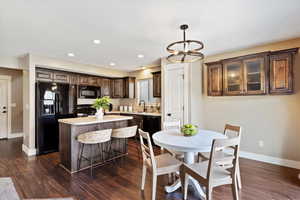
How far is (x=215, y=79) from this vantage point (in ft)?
12.7

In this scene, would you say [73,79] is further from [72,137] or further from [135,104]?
[72,137]

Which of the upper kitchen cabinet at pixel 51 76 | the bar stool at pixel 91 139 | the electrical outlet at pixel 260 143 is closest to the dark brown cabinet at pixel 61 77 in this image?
the upper kitchen cabinet at pixel 51 76

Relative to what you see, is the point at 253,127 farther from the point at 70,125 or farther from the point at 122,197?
the point at 70,125

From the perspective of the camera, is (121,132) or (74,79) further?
(74,79)

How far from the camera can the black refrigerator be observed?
393 cm

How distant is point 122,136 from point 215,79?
2509 millimetres

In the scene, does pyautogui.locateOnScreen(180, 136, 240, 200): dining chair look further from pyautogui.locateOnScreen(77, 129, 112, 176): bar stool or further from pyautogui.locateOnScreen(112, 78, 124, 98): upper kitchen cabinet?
pyautogui.locateOnScreen(112, 78, 124, 98): upper kitchen cabinet

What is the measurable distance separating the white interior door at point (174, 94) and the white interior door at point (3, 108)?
566 cm

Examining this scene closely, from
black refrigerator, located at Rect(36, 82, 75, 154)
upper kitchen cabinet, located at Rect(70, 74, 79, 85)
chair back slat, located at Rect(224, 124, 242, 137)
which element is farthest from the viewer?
upper kitchen cabinet, located at Rect(70, 74, 79, 85)

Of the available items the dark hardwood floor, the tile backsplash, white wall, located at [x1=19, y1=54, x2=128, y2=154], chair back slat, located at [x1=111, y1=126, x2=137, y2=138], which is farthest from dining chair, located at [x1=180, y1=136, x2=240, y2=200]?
white wall, located at [x1=19, y1=54, x2=128, y2=154]

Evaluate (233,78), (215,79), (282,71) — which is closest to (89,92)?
(215,79)

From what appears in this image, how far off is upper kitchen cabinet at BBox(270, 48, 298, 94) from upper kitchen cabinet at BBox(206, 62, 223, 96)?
3.13 feet

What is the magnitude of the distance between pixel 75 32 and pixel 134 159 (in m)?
2.77

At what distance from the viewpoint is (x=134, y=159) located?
11.9 feet
